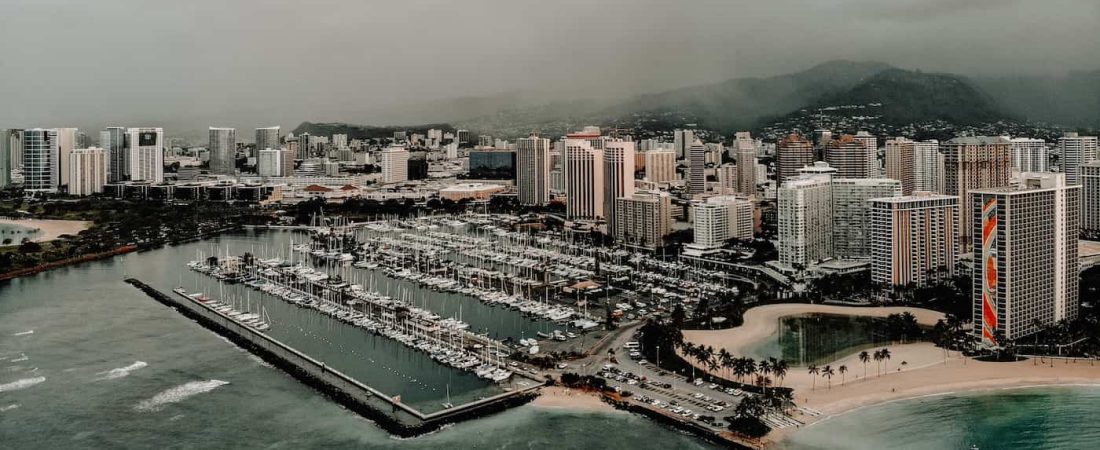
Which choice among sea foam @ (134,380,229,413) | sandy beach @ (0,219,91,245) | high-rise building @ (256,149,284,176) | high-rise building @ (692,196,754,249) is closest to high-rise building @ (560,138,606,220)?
high-rise building @ (692,196,754,249)

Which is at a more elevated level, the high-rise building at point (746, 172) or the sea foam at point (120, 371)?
the high-rise building at point (746, 172)

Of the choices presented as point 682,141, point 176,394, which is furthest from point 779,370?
point 682,141

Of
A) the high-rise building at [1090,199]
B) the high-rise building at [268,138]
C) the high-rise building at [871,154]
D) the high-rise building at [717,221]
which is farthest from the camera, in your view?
the high-rise building at [268,138]

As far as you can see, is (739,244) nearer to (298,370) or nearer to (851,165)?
(851,165)

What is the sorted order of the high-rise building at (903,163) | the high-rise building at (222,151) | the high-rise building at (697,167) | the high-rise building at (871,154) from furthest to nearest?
the high-rise building at (222,151)
the high-rise building at (697,167)
the high-rise building at (903,163)
the high-rise building at (871,154)

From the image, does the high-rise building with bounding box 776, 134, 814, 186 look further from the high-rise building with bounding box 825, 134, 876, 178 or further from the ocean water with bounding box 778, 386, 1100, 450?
the ocean water with bounding box 778, 386, 1100, 450

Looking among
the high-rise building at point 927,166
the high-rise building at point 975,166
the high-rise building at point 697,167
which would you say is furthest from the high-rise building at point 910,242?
the high-rise building at point 697,167

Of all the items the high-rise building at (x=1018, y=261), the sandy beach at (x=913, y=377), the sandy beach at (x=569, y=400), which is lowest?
the sandy beach at (x=569, y=400)

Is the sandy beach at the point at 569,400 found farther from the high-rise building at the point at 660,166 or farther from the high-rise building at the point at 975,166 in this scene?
the high-rise building at the point at 660,166

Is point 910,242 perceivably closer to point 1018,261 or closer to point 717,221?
point 1018,261
